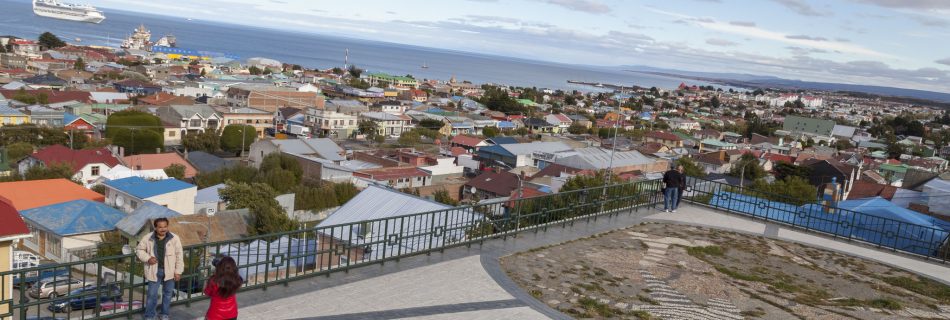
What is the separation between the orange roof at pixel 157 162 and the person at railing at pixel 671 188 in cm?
2078

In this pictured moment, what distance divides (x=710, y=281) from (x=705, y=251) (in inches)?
52.3

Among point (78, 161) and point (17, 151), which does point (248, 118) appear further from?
point (78, 161)

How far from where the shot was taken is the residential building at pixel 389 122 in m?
48.2

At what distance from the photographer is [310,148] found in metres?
32.1

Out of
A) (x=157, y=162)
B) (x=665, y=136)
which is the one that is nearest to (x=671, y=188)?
(x=157, y=162)

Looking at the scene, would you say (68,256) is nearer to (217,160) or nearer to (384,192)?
(384,192)

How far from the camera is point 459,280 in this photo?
6242 millimetres

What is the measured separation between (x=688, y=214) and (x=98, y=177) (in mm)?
21463

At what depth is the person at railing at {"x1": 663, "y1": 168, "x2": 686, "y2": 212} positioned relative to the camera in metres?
10.3

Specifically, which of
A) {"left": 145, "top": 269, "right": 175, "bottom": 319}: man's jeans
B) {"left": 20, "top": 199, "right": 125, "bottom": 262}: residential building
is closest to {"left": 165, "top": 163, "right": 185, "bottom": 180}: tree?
{"left": 20, "top": 199, "right": 125, "bottom": 262}: residential building

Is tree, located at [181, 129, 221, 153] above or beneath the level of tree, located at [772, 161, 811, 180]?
beneath

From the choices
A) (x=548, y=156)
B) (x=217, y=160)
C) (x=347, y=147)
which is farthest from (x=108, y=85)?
(x=548, y=156)

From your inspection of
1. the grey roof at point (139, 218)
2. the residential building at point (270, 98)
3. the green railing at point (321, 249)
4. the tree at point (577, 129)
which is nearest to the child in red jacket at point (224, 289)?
the green railing at point (321, 249)

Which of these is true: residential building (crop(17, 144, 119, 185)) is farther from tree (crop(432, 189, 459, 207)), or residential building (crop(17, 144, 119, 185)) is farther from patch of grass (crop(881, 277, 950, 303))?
patch of grass (crop(881, 277, 950, 303))
